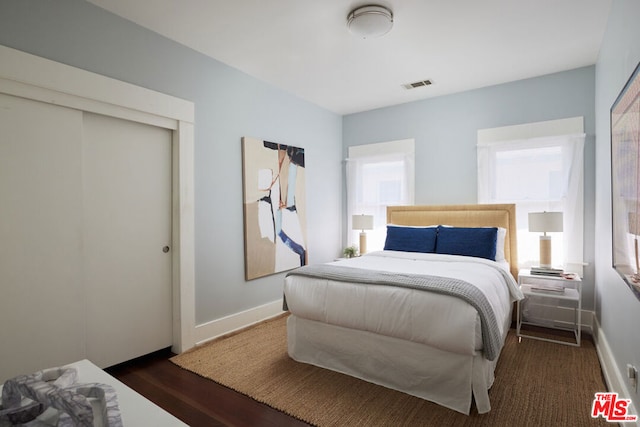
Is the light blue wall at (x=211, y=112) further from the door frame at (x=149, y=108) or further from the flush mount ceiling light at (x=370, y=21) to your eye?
the flush mount ceiling light at (x=370, y=21)

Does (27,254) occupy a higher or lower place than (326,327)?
higher

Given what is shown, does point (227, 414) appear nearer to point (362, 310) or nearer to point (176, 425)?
point (362, 310)

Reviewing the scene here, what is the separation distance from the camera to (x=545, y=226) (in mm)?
3326

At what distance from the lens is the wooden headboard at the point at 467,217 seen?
3.78m

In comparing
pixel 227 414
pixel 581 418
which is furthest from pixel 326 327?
pixel 581 418

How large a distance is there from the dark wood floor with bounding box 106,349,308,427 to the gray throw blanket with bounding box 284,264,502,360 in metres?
0.98

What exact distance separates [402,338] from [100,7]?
3.15 m

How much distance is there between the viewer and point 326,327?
8.57 feet

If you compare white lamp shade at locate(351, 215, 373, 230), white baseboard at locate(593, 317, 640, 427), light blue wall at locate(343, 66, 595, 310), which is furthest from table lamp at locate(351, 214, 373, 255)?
white baseboard at locate(593, 317, 640, 427)

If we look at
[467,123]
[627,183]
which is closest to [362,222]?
[467,123]

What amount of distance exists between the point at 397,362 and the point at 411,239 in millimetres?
1807

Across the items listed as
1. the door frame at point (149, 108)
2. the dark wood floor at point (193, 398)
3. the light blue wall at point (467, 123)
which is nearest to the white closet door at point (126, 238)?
the door frame at point (149, 108)

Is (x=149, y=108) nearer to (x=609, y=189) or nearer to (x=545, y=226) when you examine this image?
(x=609, y=189)

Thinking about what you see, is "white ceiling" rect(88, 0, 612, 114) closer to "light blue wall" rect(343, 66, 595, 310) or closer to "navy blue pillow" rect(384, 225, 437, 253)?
"light blue wall" rect(343, 66, 595, 310)
